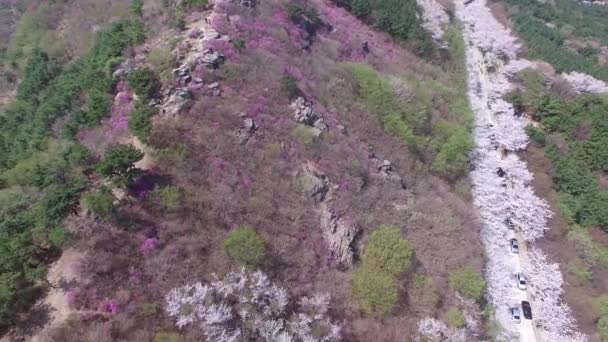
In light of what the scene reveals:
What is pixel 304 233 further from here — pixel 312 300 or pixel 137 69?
pixel 137 69

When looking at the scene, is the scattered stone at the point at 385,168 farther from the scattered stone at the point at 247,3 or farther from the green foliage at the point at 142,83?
the scattered stone at the point at 247,3

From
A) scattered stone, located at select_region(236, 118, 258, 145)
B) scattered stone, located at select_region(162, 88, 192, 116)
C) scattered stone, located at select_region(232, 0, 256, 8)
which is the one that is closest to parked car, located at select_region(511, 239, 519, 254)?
scattered stone, located at select_region(236, 118, 258, 145)

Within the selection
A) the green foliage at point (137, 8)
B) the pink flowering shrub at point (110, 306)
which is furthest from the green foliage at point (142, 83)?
the pink flowering shrub at point (110, 306)

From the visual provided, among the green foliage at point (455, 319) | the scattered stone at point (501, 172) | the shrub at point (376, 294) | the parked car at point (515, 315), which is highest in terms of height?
the shrub at point (376, 294)

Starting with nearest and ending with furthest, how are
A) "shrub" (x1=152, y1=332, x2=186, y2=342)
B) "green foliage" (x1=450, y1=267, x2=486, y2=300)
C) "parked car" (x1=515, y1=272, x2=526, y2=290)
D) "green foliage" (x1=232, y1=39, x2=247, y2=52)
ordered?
1. "shrub" (x1=152, y1=332, x2=186, y2=342)
2. "green foliage" (x1=450, y1=267, x2=486, y2=300)
3. "parked car" (x1=515, y1=272, x2=526, y2=290)
4. "green foliage" (x1=232, y1=39, x2=247, y2=52)

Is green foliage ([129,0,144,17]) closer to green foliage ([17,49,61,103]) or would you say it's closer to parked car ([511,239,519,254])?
green foliage ([17,49,61,103])

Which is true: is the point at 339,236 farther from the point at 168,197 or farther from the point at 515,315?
the point at 515,315
